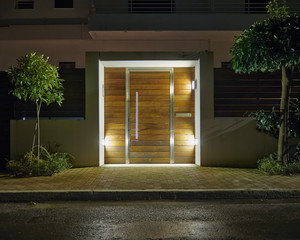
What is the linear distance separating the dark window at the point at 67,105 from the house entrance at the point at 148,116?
95 centimetres

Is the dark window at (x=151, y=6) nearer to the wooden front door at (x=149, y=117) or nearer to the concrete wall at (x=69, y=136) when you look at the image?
the wooden front door at (x=149, y=117)

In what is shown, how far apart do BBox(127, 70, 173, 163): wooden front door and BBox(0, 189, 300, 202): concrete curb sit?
4.01 metres

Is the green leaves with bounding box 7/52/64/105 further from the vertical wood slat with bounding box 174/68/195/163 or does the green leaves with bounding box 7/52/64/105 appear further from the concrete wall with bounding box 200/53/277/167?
the concrete wall with bounding box 200/53/277/167

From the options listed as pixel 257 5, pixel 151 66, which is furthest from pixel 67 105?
pixel 257 5

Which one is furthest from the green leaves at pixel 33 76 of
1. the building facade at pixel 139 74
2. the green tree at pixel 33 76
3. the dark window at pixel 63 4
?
the dark window at pixel 63 4

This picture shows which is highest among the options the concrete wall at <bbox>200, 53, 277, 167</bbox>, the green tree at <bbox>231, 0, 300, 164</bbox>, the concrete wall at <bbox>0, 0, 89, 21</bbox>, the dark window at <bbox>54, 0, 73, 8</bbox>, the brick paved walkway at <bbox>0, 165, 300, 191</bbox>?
the dark window at <bbox>54, 0, 73, 8</bbox>

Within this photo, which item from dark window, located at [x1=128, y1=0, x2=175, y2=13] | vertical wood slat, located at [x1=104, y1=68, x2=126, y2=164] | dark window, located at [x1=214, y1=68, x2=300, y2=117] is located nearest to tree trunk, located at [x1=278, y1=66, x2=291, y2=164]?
dark window, located at [x1=214, y1=68, x2=300, y2=117]

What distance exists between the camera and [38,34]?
1230 cm

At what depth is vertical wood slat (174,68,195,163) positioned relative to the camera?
11203 mm

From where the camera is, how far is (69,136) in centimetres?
1041

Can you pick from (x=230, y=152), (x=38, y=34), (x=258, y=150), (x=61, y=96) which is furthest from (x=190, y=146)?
(x=38, y=34)

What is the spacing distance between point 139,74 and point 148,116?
4.37ft

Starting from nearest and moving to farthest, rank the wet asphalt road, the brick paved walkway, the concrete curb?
the wet asphalt road < the concrete curb < the brick paved walkway

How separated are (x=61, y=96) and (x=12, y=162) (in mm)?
2260
